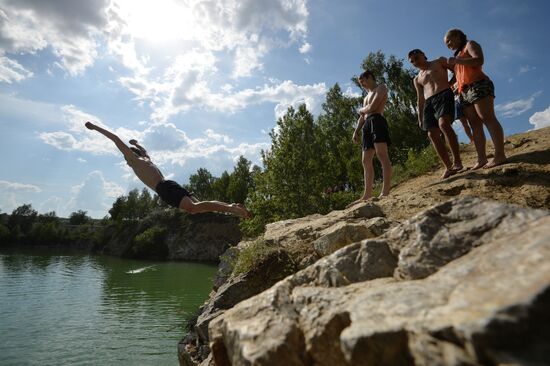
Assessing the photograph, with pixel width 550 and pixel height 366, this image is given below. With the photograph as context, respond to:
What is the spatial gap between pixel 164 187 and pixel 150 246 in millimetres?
57830

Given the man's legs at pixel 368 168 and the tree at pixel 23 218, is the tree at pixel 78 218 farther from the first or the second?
the man's legs at pixel 368 168

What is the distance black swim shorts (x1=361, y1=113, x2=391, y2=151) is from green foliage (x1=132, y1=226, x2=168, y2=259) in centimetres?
5907

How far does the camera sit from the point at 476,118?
545 cm

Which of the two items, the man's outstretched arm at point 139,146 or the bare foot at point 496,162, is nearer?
the bare foot at point 496,162

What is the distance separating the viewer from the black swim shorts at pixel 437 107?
5.56m

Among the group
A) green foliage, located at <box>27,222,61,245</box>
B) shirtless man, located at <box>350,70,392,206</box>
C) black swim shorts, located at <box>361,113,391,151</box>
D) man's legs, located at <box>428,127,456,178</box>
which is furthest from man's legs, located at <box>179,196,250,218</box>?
green foliage, located at <box>27,222,61,245</box>

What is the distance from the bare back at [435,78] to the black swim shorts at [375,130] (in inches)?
37.9

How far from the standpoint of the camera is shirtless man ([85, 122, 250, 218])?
6125 mm

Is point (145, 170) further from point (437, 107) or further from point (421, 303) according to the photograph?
point (421, 303)

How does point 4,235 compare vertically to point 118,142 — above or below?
below

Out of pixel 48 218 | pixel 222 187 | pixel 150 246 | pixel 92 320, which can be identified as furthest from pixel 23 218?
pixel 92 320

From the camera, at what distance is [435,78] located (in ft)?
18.9

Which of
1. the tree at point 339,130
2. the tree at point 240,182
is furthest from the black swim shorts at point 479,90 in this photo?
the tree at point 240,182

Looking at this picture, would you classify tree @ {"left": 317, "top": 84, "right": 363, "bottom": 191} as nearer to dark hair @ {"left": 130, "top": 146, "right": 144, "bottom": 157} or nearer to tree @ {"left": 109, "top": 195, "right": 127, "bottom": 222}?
dark hair @ {"left": 130, "top": 146, "right": 144, "bottom": 157}
